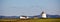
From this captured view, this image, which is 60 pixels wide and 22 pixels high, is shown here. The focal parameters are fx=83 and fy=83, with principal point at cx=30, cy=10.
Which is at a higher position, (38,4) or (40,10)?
(38,4)

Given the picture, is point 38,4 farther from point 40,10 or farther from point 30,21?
point 30,21

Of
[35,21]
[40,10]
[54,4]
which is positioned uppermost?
[54,4]

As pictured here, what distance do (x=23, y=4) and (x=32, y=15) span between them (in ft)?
0.83

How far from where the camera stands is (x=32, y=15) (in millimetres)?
1470

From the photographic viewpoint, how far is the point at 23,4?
1.47 metres

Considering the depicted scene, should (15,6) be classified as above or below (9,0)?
below

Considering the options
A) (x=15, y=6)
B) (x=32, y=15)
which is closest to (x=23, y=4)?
(x=15, y=6)

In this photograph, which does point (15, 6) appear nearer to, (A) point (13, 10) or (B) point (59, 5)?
(A) point (13, 10)

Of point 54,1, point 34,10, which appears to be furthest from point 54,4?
point 34,10

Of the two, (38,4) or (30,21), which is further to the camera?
(38,4)

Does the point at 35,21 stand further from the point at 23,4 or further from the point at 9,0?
the point at 9,0

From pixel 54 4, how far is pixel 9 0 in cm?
80

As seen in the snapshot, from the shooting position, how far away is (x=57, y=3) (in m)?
1.49

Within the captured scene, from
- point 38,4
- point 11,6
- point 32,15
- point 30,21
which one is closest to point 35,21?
point 30,21
